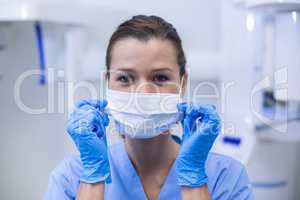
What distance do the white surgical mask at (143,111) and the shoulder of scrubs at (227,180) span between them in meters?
0.17

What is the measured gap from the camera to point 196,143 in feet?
2.77

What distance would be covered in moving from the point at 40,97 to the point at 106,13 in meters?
0.41

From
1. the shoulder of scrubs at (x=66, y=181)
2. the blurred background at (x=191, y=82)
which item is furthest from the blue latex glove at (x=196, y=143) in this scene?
the blurred background at (x=191, y=82)

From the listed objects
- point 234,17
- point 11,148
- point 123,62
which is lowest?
point 11,148

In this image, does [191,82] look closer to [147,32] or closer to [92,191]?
[147,32]

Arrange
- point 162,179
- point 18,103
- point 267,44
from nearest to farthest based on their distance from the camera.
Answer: point 162,179 < point 267,44 < point 18,103

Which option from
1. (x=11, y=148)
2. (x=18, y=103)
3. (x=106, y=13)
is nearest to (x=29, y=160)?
(x=11, y=148)

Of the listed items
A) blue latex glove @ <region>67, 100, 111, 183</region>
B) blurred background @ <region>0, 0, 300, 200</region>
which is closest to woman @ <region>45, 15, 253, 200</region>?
blue latex glove @ <region>67, 100, 111, 183</region>

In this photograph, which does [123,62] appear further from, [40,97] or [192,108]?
[40,97]

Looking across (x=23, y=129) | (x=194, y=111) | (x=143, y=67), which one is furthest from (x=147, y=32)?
(x=23, y=129)

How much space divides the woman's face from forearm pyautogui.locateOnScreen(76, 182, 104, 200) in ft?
0.69

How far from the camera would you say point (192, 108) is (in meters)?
0.85

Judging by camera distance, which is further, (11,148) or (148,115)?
(11,148)

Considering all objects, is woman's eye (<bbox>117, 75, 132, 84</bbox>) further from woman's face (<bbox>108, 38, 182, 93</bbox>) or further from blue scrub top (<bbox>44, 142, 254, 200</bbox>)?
blue scrub top (<bbox>44, 142, 254, 200</bbox>)
